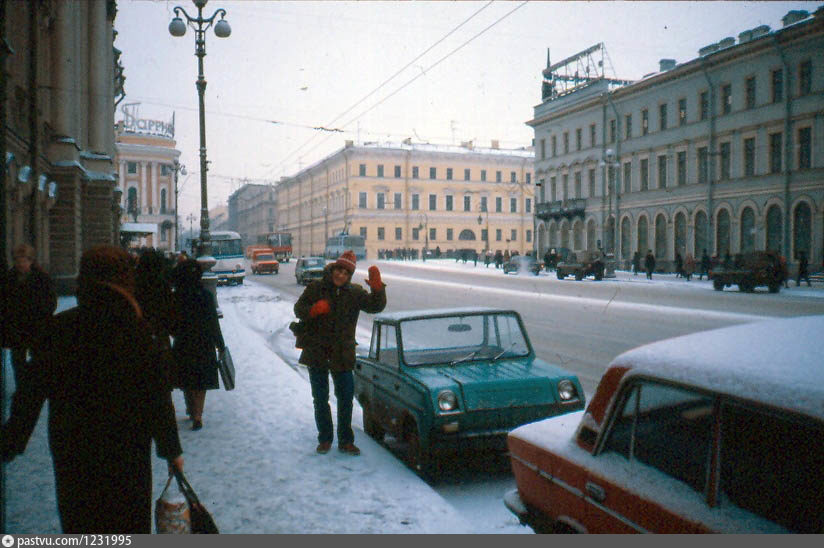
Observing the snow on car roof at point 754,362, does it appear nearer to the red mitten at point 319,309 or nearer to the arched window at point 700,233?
the red mitten at point 319,309

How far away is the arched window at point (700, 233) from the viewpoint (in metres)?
41.8

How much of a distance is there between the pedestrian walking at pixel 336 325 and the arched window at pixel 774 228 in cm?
3685

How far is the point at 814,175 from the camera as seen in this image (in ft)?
112

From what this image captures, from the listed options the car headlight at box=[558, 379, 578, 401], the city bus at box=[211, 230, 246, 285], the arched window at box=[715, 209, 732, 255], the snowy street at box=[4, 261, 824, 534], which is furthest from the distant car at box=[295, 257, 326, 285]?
the car headlight at box=[558, 379, 578, 401]

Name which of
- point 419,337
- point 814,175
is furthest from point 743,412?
point 814,175

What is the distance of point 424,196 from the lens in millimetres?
80938

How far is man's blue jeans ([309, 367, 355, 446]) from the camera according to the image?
5.58 meters

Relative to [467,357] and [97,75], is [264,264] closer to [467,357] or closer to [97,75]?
[97,75]

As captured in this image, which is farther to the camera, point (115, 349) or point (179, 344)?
point (179, 344)

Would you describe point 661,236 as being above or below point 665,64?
below

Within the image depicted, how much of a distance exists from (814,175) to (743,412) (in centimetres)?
3790

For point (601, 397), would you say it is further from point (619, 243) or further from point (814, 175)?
point (619, 243)

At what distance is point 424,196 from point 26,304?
76185mm

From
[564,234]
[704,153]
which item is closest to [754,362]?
[704,153]
